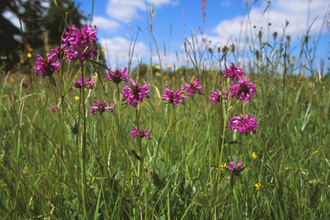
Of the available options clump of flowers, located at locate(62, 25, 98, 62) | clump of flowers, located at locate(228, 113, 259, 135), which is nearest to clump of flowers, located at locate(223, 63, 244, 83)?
clump of flowers, located at locate(228, 113, 259, 135)

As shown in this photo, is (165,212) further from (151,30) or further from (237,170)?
(151,30)

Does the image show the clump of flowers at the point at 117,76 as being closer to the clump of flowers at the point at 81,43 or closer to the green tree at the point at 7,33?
the clump of flowers at the point at 81,43

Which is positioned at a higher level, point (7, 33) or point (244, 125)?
point (7, 33)

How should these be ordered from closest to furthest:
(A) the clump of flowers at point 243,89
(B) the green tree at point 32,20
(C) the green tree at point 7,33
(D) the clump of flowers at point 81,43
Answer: (D) the clump of flowers at point 81,43 → (A) the clump of flowers at point 243,89 → (B) the green tree at point 32,20 → (C) the green tree at point 7,33

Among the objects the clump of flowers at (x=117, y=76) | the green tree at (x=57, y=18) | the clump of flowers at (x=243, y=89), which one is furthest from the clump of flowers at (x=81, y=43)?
the green tree at (x=57, y=18)

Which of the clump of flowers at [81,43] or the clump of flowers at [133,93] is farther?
the clump of flowers at [133,93]

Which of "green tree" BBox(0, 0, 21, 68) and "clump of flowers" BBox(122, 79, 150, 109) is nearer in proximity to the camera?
"clump of flowers" BBox(122, 79, 150, 109)

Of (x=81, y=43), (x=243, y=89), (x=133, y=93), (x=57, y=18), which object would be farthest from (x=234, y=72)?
(x=57, y=18)

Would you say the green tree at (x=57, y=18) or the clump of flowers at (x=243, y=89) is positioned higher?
the green tree at (x=57, y=18)

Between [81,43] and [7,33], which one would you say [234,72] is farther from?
[7,33]

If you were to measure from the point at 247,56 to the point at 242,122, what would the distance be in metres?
1.75

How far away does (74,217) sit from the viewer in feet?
3.14

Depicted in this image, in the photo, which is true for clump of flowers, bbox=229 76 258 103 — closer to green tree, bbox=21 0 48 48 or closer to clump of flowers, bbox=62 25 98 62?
clump of flowers, bbox=62 25 98 62

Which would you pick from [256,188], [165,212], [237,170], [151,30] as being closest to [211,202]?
[237,170]
